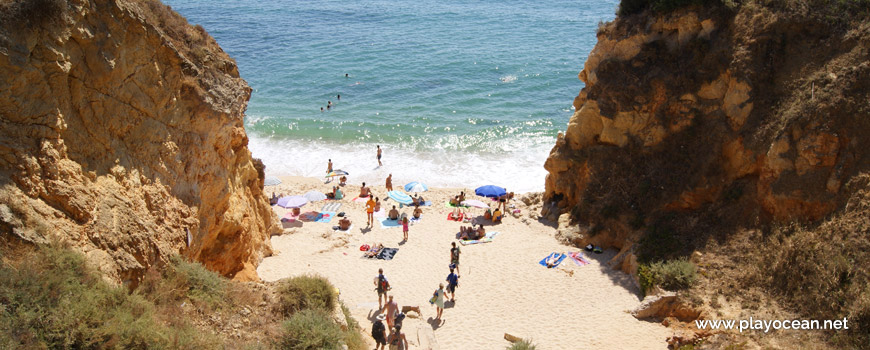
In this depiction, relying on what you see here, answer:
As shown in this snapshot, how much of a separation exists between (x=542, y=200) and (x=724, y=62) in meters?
8.63

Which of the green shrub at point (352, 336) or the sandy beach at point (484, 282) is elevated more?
the green shrub at point (352, 336)

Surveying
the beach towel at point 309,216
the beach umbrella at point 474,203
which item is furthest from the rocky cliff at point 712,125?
the beach towel at point 309,216

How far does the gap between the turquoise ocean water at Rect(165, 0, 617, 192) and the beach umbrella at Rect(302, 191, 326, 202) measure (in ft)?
16.5

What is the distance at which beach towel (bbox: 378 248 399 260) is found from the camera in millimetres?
17688

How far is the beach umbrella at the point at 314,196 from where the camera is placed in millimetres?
22411

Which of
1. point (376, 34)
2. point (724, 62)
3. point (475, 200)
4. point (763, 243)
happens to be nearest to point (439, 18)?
point (376, 34)

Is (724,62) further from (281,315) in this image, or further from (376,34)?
(376,34)

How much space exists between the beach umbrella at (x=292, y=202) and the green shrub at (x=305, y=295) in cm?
1023

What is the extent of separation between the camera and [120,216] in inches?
371

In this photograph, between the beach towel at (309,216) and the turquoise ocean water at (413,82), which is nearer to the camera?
the beach towel at (309,216)

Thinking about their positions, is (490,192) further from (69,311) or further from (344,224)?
(69,311)

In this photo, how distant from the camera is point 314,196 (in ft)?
74.1

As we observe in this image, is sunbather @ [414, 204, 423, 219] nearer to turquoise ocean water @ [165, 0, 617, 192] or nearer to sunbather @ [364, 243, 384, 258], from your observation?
sunbather @ [364, 243, 384, 258]

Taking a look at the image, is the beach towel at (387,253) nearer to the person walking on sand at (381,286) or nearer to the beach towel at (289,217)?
the person walking on sand at (381,286)
